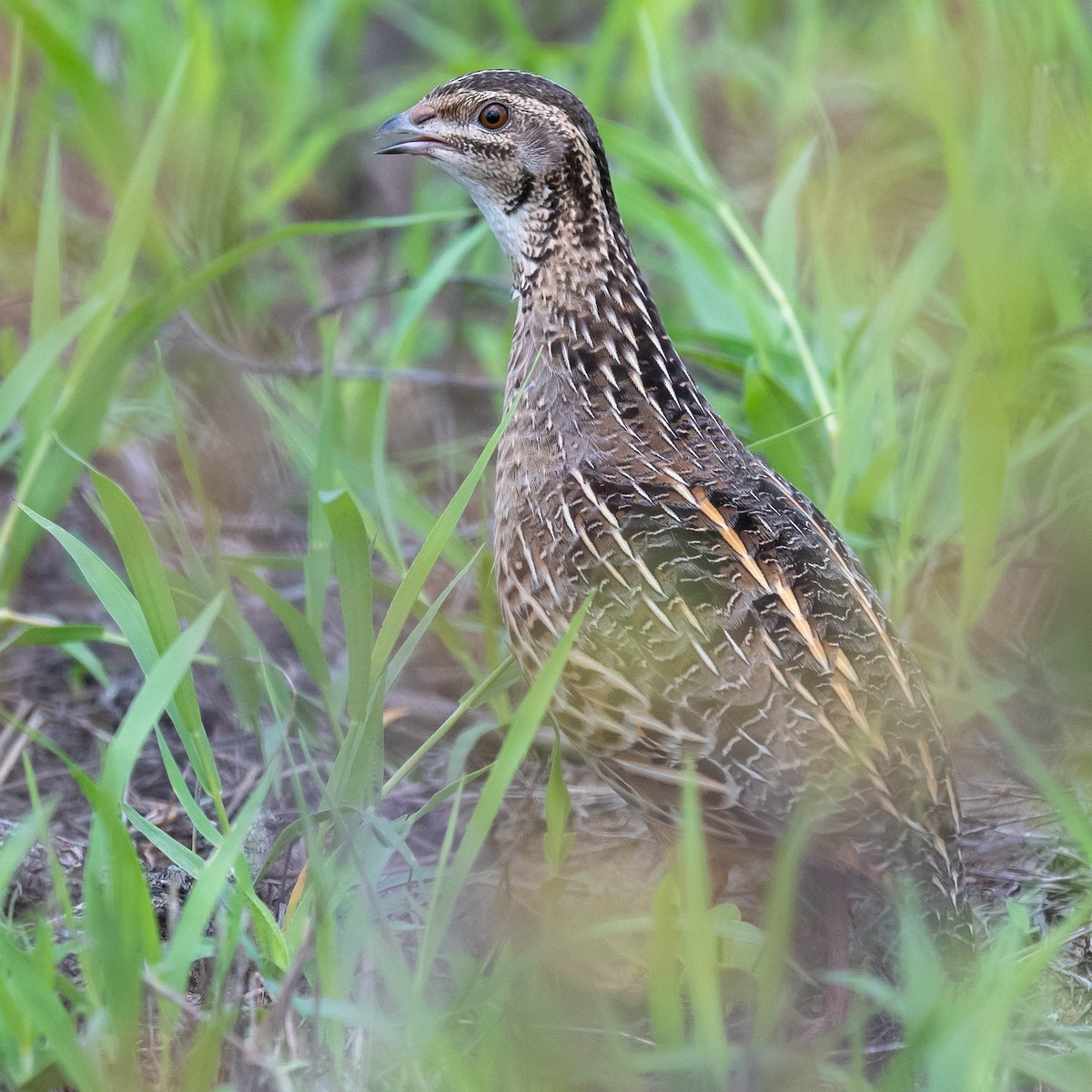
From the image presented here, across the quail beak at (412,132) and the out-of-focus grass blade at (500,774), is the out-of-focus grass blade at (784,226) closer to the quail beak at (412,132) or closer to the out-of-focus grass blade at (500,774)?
the quail beak at (412,132)

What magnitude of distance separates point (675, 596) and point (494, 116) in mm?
1393

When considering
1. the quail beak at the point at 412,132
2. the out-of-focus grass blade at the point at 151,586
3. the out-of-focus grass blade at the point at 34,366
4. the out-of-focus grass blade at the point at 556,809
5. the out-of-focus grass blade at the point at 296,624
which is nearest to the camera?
the out-of-focus grass blade at the point at 151,586

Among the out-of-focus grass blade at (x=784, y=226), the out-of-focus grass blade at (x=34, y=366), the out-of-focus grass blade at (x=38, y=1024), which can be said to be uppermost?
the out-of-focus grass blade at (x=784, y=226)

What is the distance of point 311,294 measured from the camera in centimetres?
536

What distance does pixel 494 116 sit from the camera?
3521mm

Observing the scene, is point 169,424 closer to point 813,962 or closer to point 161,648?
point 161,648

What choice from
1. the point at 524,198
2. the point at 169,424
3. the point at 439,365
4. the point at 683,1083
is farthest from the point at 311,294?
the point at 683,1083

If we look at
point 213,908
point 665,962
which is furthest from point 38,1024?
point 665,962

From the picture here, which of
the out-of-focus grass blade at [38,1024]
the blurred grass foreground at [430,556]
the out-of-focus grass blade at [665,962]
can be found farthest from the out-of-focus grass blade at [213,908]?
the out-of-focus grass blade at [665,962]

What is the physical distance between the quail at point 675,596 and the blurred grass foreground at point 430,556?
0.20 meters

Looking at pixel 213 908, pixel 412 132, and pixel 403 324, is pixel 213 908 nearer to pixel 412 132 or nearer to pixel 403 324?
pixel 403 324

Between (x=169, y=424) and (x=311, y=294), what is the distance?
0.91m

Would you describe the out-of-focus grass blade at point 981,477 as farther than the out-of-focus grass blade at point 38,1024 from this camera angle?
Yes

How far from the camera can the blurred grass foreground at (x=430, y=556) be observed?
7.90 feet
